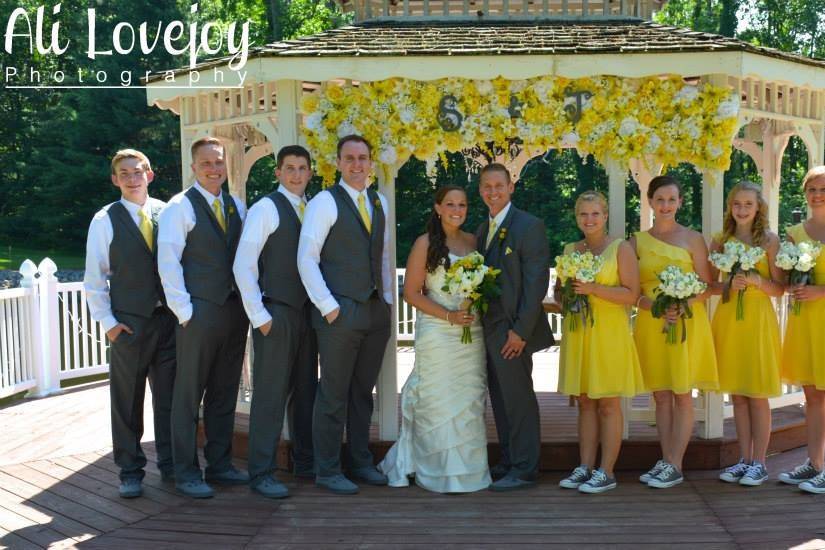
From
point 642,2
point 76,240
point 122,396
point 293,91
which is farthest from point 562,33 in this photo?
point 76,240

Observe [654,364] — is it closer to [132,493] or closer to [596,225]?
[596,225]

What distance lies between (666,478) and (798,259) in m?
1.69

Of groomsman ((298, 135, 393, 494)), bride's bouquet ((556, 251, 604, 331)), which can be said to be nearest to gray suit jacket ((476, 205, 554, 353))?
bride's bouquet ((556, 251, 604, 331))

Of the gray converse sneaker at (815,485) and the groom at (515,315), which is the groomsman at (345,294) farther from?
the gray converse sneaker at (815,485)

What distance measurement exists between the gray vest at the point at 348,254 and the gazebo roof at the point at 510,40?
3.93 ft

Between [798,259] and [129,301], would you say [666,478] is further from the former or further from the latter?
[129,301]

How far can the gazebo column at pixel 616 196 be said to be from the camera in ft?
21.1

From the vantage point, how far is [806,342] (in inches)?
232

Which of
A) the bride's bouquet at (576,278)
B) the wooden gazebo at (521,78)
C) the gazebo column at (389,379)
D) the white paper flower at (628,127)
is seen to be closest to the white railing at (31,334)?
the wooden gazebo at (521,78)

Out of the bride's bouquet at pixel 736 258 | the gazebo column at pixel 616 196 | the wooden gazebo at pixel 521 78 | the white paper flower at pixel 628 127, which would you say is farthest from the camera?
the gazebo column at pixel 616 196

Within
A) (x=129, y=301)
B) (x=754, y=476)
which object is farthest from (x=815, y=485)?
(x=129, y=301)

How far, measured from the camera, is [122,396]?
5840 millimetres

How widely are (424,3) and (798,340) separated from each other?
14.7ft

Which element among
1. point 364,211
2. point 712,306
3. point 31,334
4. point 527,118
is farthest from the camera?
point 31,334
